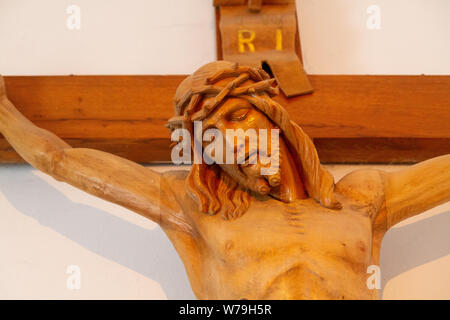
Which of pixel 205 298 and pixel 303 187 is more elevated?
pixel 303 187

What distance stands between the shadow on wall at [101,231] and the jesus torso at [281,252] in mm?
265

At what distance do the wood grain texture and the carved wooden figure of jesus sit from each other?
7.9 inches

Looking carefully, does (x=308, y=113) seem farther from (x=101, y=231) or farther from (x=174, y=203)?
(x=101, y=231)

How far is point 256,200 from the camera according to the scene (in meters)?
1.46

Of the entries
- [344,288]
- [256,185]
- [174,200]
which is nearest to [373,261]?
Result: [344,288]

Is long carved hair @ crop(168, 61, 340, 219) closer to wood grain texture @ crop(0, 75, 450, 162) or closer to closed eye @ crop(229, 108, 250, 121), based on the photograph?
closed eye @ crop(229, 108, 250, 121)

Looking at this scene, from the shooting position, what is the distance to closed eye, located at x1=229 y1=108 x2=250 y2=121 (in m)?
1.40

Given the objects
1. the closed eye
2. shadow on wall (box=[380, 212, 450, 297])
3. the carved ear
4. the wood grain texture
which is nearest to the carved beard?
the closed eye

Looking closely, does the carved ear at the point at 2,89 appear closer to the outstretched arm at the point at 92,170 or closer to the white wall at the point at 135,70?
the outstretched arm at the point at 92,170

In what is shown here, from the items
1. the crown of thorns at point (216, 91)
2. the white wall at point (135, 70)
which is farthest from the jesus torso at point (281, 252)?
the white wall at point (135, 70)

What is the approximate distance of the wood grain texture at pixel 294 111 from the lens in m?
1.75

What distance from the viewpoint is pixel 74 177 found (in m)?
1.53
